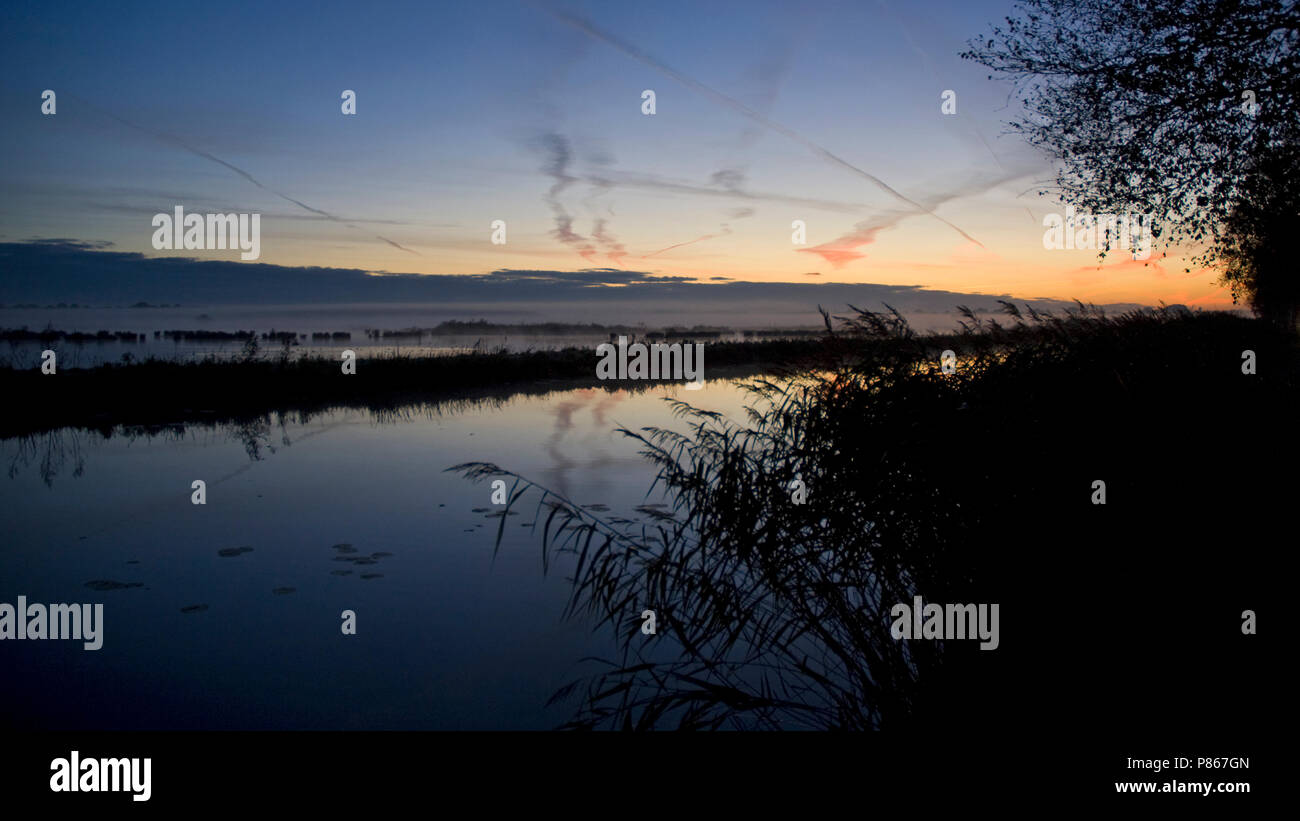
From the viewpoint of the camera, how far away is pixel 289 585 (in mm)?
7695

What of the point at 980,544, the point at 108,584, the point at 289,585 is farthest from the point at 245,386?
the point at 980,544

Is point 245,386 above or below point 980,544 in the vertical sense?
above

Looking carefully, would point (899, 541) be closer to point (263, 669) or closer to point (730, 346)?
point (263, 669)

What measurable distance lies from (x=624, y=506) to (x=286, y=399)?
50.9 feet

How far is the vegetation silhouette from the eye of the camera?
4.39 metres

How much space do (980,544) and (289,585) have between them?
253 inches

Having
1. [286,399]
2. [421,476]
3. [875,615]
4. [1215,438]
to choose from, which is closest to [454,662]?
[875,615]

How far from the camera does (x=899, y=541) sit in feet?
17.6

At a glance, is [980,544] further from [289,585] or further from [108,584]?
[108,584]

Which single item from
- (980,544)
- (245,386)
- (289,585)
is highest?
A: (245,386)

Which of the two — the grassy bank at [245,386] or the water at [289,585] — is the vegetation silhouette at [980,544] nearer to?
the water at [289,585]

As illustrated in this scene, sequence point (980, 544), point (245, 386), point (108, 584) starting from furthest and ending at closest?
point (245, 386)
point (108, 584)
point (980, 544)

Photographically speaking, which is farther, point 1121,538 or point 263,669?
point 263,669
